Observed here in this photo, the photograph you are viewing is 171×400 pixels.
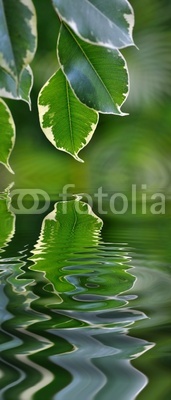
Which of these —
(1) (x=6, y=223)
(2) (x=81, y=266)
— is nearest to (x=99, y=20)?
(2) (x=81, y=266)

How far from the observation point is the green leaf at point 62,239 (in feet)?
2.16

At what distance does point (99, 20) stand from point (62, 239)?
67 cm

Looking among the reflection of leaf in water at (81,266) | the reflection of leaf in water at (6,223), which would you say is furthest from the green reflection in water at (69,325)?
the reflection of leaf in water at (6,223)

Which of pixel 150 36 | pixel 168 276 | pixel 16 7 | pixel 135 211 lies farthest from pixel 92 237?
pixel 150 36

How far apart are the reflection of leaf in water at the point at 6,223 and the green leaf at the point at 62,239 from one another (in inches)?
1.9

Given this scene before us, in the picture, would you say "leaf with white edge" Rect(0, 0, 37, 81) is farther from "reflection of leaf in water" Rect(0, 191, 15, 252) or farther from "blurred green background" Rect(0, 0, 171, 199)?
"blurred green background" Rect(0, 0, 171, 199)

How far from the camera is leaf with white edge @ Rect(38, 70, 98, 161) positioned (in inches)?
12.0

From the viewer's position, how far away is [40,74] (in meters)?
2.21

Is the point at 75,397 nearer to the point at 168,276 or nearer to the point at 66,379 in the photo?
the point at 66,379

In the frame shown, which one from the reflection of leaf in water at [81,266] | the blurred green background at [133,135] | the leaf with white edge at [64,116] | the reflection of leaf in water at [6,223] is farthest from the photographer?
the blurred green background at [133,135]

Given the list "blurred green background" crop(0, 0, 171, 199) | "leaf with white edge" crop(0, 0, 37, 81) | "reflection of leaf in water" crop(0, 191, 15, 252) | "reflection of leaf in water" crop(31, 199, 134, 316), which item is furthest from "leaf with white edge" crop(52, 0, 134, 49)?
"blurred green background" crop(0, 0, 171, 199)

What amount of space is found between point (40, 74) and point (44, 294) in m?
1.73

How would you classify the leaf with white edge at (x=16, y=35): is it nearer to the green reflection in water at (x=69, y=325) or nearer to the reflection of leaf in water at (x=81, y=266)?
the green reflection in water at (x=69, y=325)

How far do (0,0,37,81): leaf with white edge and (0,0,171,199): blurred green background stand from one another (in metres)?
2.05
